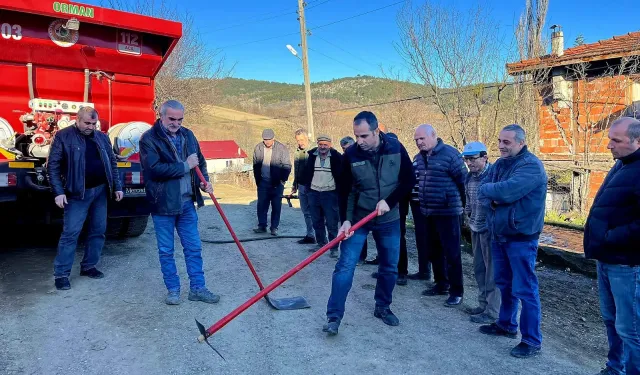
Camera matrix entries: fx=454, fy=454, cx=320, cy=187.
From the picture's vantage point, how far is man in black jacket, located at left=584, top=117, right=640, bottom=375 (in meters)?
2.67

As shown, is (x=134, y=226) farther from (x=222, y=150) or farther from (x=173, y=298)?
(x=222, y=150)

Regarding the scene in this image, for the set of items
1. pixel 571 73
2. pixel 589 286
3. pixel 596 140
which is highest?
pixel 571 73

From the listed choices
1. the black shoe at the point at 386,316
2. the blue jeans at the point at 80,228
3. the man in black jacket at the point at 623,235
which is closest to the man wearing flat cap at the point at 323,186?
the black shoe at the point at 386,316

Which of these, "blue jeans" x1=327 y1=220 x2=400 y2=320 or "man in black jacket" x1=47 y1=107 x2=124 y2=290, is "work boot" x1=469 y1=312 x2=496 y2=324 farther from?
"man in black jacket" x1=47 y1=107 x2=124 y2=290

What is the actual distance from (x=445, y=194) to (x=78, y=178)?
11.6 feet

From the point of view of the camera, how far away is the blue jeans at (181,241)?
4070 mm

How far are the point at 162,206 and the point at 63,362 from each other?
1.43 metres

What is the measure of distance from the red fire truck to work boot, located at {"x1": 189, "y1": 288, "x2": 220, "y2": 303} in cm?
165

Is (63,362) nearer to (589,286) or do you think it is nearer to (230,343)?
(230,343)

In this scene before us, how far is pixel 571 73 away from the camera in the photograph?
38.1 ft

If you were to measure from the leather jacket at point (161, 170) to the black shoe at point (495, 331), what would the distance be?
2.77m

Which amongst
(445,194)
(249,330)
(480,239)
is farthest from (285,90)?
(249,330)

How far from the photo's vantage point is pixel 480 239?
404 cm

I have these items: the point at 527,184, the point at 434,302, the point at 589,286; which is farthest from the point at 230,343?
the point at 589,286
